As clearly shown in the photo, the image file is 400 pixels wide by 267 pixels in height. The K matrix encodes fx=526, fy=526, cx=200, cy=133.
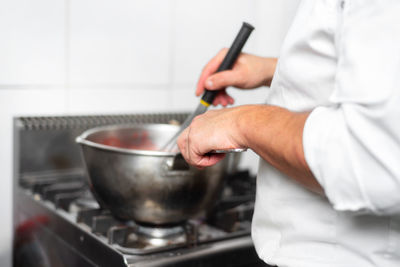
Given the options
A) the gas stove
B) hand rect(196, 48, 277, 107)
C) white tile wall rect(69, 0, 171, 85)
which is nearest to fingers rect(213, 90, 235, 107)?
hand rect(196, 48, 277, 107)

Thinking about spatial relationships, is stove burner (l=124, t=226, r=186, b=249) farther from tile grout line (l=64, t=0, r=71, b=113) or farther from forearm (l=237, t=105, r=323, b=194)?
tile grout line (l=64, t=0, r=71, b=113)

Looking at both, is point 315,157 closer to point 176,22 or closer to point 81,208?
point 81,208

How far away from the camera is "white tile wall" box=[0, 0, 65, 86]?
1.10 metres

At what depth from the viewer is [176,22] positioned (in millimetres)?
1354

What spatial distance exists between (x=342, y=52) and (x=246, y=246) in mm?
486

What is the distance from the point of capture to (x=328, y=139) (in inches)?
20.4

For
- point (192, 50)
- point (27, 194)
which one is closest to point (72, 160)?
point (27, 194)

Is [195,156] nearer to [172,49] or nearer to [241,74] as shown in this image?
[241,74]

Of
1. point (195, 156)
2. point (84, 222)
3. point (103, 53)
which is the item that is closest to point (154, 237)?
point (84, 222)

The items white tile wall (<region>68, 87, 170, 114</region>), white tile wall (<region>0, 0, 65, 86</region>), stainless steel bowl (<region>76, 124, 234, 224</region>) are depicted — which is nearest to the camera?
stainless steel bowl (<region>76, 124, 234, 224</region>)

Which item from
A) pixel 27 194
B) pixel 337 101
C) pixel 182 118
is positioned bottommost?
pixel 27 194

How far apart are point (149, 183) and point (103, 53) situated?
518 mm

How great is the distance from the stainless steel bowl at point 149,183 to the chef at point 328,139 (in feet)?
0.33

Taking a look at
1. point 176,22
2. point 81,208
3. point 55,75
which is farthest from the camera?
point 176,22
